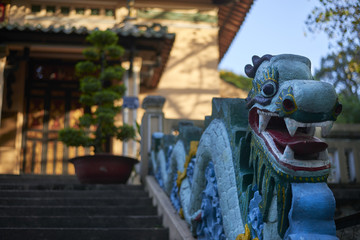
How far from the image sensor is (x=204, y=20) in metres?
12.0

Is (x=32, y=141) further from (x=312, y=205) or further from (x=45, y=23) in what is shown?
(x=312, y=205)

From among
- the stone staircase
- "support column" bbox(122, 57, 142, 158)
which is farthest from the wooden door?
the stone staircase

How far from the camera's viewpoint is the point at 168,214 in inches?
169

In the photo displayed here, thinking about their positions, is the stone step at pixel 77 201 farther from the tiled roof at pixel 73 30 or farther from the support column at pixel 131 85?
the tiled roof at pixel 73 30

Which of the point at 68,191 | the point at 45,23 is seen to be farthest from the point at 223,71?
the point at 68,191

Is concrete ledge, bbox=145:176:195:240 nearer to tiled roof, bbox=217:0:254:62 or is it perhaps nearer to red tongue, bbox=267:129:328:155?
red tongue, bbox=267:129:328:155

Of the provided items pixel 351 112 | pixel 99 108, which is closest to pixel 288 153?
pixel 99 108

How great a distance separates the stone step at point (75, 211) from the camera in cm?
467

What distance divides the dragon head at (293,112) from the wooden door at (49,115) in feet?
27.5

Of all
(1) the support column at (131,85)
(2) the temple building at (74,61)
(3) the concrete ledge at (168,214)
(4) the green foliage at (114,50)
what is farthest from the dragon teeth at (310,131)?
(1) the support column at (131,85)

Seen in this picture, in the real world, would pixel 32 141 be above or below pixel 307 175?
below

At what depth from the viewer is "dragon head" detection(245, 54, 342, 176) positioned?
6.64 ft

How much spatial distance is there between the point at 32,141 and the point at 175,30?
Answer: 4748 millimetres

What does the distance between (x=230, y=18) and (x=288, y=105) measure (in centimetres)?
1167
